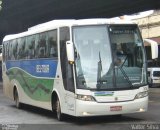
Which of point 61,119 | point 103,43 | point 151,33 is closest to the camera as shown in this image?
point 103,43

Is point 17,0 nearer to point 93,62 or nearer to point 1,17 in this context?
point 1,17

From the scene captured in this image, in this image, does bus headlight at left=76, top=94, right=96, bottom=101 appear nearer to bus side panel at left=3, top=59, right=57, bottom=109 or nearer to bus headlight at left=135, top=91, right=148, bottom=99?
bus headlight at left=135, top=91, right=148, bottom=99

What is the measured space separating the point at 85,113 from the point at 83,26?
253 centimetres

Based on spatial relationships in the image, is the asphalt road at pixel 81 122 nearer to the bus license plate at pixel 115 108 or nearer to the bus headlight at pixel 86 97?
the bus license plate at pixel 115 108

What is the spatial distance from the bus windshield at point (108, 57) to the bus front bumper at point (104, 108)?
45 cm

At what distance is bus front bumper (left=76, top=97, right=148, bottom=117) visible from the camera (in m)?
15.2

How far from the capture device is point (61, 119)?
1700 cm

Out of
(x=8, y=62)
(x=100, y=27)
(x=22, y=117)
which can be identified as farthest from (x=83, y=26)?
(x=8, y=62)

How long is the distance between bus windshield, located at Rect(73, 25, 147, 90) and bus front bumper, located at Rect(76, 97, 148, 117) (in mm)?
445

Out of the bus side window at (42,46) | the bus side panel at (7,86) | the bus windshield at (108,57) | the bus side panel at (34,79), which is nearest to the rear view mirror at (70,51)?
the bus windshield at (108,57)

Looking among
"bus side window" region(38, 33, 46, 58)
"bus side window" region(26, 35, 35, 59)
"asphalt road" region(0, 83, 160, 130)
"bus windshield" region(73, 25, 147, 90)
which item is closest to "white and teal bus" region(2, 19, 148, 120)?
"bus windshield" region(73, 25, 147, 90)

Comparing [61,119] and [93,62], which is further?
[61,119]

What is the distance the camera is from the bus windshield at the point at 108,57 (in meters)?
15.5

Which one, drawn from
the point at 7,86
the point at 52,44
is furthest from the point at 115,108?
the point at 7,86
